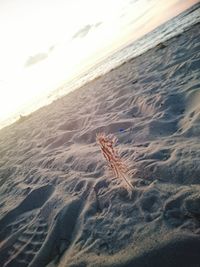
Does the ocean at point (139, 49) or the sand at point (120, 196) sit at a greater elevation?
the ocean at point (139, 49)

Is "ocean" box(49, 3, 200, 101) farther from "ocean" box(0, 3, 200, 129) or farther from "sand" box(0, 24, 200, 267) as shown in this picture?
"sand" box(0, 24, 200, 267)

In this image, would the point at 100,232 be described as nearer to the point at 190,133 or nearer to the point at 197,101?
the point at 190,133

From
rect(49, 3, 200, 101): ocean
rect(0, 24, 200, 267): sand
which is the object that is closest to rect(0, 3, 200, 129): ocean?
rect(49, 3, 200, 101): ocean

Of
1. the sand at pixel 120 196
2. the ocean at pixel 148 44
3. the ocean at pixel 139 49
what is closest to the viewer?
the sand at pixel 120 196

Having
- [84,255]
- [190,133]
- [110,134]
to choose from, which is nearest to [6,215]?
[84,255]

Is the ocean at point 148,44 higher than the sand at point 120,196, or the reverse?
the ocean at point 148,44

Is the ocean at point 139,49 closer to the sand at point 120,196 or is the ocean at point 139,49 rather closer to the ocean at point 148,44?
the ocean at point 148,44

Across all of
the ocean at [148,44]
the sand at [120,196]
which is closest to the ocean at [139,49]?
the ocean at [148,44]

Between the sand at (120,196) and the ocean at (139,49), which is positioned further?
the ocean at (139,49)

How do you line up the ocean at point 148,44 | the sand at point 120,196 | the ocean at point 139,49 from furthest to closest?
the ocean at point 139,49
the ocean at point 148,44
the sand at point 120,196
